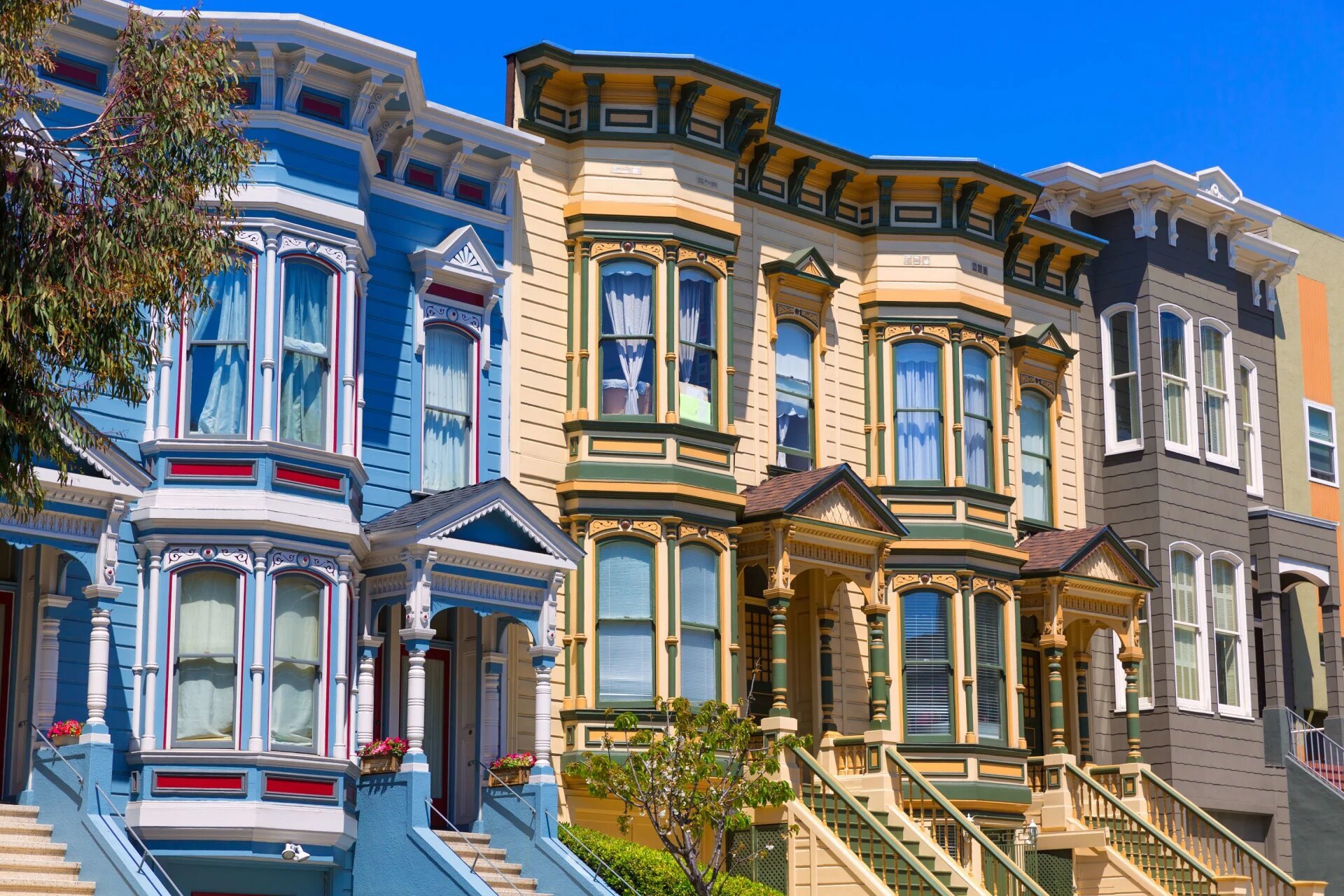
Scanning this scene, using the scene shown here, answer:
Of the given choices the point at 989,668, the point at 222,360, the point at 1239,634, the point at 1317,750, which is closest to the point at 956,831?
the point at 989,668

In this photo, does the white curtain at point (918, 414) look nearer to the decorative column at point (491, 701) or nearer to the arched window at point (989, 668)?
the arched window at point (989, 668)

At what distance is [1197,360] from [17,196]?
24610 mm

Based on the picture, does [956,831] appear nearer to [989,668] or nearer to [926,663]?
[926,663]

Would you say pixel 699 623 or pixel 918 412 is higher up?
pixel 918 412

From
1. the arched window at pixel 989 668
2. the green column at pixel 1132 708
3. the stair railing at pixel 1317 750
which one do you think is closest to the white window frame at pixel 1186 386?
the green column at pixel 1132 708

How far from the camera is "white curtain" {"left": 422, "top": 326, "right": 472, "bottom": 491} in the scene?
26.8 meters

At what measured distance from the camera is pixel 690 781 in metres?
23.4

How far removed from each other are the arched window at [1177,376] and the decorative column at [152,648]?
1958 centimetres

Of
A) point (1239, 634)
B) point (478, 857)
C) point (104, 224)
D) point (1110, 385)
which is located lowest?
point (478, 857)

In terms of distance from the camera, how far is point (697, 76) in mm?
28734

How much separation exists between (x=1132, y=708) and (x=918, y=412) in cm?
614

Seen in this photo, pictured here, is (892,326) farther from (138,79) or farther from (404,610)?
(138,79)

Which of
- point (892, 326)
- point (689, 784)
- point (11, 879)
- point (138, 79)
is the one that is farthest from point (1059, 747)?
point (138, 79)

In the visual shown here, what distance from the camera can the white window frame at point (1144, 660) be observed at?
114 feet
